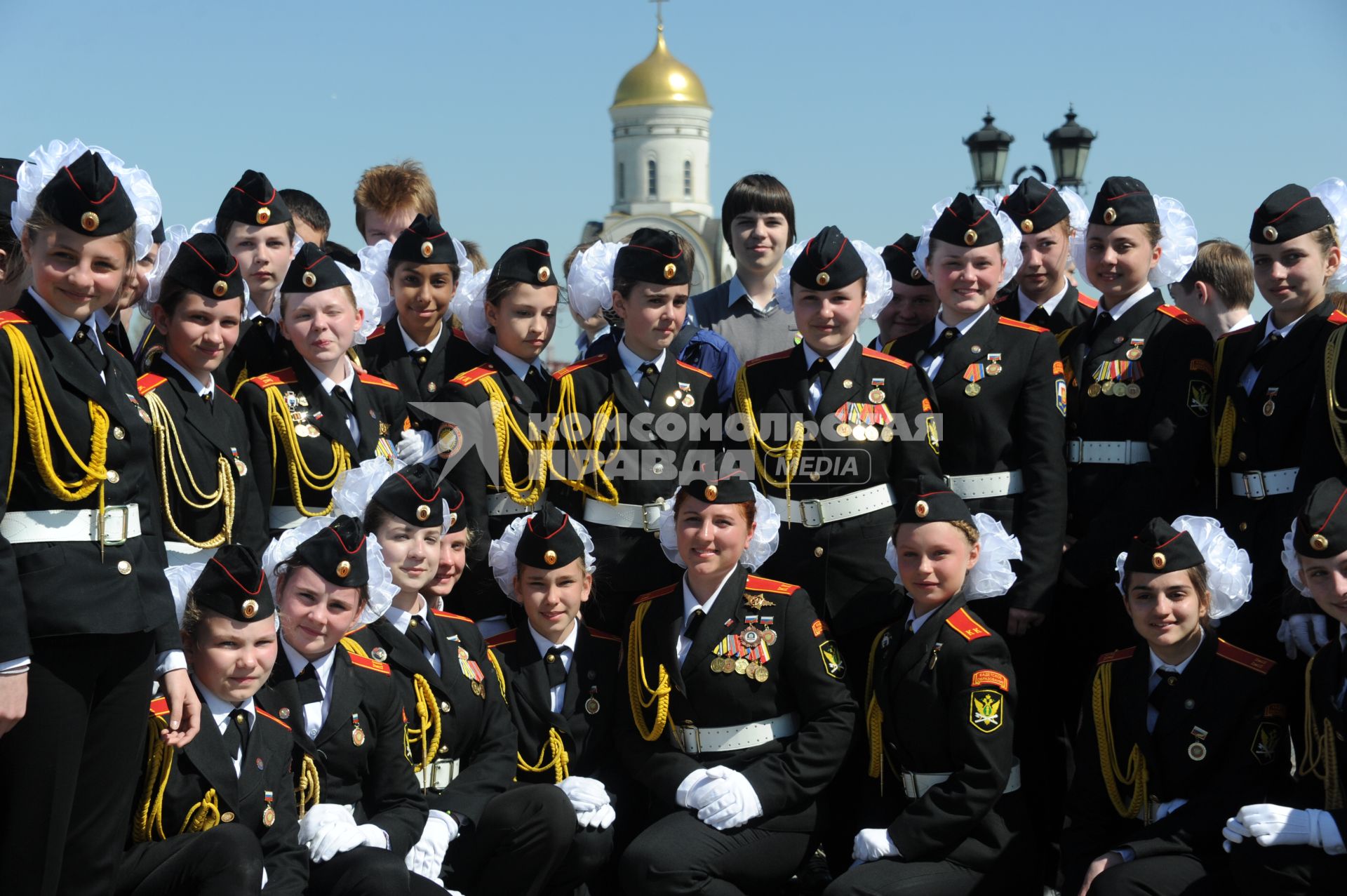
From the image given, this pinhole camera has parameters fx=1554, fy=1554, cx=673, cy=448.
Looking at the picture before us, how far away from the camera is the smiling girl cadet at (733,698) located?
17.6ft

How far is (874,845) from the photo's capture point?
5215mm

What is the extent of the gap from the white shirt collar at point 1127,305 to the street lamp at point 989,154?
6738 mm

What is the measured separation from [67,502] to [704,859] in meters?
2.40

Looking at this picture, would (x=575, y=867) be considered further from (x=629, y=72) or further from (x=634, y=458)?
(x=629, y=72)

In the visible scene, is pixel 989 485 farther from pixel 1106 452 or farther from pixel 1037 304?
pixel 1037 304

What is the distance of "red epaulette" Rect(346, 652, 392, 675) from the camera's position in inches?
208

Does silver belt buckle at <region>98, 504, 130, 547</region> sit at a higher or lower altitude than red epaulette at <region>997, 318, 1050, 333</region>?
lower

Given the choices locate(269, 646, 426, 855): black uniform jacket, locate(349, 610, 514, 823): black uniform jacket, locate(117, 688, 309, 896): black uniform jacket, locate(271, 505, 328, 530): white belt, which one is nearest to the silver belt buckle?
locate(117, 688, 309, 896): black uniform jacket

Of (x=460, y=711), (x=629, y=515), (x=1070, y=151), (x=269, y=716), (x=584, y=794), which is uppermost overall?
(x=1070, y=151)

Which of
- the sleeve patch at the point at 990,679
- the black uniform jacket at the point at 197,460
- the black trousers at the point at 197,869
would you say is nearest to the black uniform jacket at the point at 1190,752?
the sleeve patch at the point at 990,679

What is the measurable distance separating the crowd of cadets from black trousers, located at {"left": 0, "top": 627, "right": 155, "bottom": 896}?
0.08 m

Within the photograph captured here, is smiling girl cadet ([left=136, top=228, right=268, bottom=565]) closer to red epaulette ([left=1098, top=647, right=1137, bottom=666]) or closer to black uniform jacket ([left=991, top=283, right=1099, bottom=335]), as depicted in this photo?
red epaulette ([left=1098, top=647, right=1137, bottom=666])

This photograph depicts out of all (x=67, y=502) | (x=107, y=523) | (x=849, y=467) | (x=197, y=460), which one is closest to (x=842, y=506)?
(x=849, y=467)

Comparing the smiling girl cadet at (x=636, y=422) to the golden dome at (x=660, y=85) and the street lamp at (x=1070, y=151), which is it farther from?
the golden dome at (x=660, y=85)
